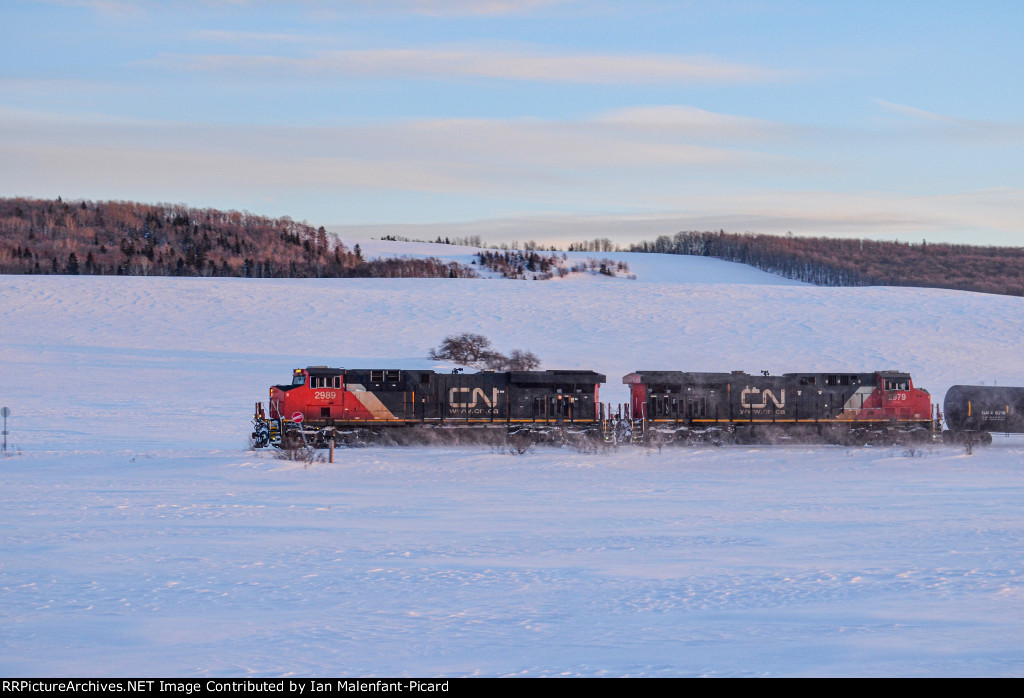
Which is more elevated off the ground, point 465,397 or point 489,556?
point 465,397

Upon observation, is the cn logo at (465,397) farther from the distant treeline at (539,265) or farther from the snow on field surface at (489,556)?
the distant treeline at (539,265)

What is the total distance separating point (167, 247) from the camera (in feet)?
459

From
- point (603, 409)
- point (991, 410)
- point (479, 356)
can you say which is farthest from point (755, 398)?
point (479, 356)

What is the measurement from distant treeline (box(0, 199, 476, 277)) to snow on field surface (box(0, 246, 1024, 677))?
84.4 metres

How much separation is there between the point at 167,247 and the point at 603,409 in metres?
118

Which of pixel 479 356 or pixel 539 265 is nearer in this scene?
pixel 479 356

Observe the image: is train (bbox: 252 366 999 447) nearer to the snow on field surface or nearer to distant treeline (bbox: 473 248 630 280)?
the snow on field surface

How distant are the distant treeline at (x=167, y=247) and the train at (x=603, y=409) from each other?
258 ft

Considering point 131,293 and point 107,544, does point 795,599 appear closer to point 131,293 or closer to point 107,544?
point 107,544

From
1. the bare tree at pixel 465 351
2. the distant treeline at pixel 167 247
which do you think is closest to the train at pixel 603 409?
the bare tree at pixel 465 351

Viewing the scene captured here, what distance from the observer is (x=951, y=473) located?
83.5ft

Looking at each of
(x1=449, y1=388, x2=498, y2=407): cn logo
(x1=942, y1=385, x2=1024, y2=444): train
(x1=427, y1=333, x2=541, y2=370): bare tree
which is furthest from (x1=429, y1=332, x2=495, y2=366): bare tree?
(x1=942, y1=385, x2=1024, y2=444): train

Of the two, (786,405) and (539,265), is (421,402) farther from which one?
(539,265)
